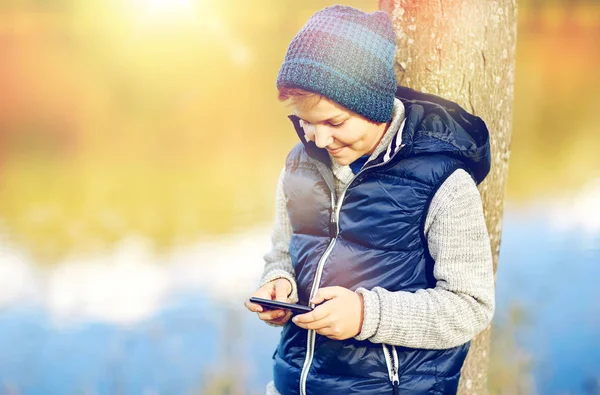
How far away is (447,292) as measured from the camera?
166cm

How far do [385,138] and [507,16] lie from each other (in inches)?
34.0

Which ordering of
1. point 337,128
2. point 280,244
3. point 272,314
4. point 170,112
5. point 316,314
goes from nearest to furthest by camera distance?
point 316,314 → point 337,128 → point 272,314 → point 280,244 → point 170,112

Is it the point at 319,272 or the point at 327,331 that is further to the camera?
the point at 319,272

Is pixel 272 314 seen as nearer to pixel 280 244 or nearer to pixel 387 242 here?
pixel 280 244

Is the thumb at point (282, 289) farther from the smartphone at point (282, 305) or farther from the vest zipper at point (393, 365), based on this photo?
the vest zipper at point (393, 365)

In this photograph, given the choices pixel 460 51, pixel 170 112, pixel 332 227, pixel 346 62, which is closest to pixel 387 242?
pixel 332 227

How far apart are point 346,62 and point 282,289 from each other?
692 millimetres

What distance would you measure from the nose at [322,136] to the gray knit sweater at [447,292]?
0.33m

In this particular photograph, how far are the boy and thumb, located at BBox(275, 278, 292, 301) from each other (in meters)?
0.08

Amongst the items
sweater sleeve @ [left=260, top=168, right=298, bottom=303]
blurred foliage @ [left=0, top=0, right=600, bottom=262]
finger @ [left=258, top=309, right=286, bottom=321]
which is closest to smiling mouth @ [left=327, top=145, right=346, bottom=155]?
sweater sleeve @ [left=260, top=168, right=298, bottom=303]

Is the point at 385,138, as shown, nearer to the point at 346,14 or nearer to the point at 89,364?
the point at 346,14

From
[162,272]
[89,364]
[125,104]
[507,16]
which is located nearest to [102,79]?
[125,104]

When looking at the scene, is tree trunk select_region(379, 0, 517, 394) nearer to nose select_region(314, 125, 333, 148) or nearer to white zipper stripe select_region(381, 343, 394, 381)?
nose select_region(314, 125, 333, 148)

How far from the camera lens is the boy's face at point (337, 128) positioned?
1688mm
